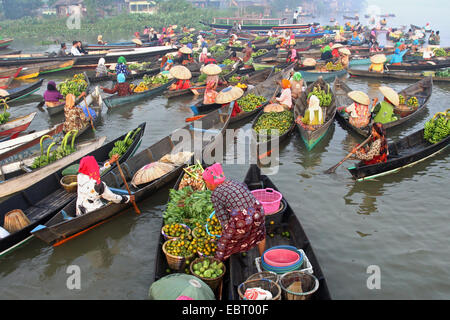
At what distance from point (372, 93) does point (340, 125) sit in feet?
20.2

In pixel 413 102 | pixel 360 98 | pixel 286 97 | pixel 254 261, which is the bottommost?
pixel 254 261

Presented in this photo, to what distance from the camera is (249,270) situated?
5816 mm

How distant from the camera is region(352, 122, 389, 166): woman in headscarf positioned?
864 centimetres

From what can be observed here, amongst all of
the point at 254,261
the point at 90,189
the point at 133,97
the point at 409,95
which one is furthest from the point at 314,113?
the point at 133,97

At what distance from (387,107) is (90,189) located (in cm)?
1023

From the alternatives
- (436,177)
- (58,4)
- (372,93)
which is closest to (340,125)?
(436,177)

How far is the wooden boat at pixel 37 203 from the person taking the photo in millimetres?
6852

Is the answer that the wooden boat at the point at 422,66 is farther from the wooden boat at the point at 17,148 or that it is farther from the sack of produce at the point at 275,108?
the wooden boat at the point at 17,148

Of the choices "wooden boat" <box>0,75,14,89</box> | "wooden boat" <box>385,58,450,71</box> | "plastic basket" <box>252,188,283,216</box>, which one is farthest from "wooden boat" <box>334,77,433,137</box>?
"wooden boat" <box>0,75,14,89</box>

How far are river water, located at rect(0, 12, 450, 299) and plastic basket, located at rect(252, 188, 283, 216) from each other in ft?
4.31

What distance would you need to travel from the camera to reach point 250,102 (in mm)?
14109

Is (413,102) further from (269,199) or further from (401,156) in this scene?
(269,199)
